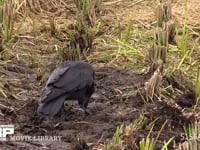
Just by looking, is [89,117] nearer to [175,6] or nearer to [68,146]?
[68,146]

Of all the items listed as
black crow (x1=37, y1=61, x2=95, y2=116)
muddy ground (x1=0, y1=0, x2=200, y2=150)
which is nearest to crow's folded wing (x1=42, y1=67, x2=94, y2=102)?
black crow (x1=37, y1=61, x2=95, y2=116)

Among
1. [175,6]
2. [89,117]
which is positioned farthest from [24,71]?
[175,6]

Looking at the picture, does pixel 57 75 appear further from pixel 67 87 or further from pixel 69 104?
pixel 69 104

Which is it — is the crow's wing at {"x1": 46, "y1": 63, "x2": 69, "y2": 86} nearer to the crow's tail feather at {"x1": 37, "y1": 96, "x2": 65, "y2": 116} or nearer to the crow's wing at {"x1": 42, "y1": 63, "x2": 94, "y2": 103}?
the crow's wing at {"x1": 42, "y1": 63, "x2": 94, "y2": 103}

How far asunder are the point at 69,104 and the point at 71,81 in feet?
1.63

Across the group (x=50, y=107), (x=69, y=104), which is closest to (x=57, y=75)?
(x=50, y=107)

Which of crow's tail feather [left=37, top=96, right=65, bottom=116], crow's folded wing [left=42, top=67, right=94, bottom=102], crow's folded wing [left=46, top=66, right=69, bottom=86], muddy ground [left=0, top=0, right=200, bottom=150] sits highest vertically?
crow's folded wing [left=46, top=66, right=69, bottom=86]

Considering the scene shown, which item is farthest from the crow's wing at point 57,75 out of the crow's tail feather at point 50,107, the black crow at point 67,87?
the crow's tail feather at point 50,107

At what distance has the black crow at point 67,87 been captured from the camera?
5.41 meters

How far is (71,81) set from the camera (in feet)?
18.8

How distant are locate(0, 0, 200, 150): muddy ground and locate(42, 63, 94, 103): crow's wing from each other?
210 millimetres

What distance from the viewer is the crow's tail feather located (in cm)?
534

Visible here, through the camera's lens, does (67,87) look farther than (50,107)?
Yes

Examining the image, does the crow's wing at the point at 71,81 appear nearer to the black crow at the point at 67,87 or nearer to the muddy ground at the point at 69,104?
the black crow at the point at 67,87
